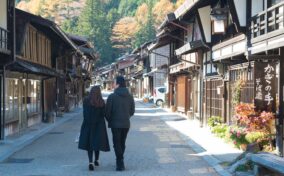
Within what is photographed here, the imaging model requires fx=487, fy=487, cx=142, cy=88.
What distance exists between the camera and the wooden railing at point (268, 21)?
12.4 m

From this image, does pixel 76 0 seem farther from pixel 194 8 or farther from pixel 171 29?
pixel 194 8

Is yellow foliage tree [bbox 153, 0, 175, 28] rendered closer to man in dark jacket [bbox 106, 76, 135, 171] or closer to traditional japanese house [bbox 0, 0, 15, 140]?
traditional japanese house [bbox 0, 0, 15, 140]

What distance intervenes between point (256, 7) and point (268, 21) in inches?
91.9

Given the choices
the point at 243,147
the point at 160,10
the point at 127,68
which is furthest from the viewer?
the point at 160,10

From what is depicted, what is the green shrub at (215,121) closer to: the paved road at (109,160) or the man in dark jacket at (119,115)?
the paved road at (109,160)

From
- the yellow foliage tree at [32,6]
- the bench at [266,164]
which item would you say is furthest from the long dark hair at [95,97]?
Answer: the yellow foliage tree at [32,6]

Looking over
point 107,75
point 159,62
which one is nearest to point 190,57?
point 159,62

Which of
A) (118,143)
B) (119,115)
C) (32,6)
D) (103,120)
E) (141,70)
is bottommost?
(118,143)

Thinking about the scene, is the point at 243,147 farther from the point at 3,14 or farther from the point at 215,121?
the point at 3,14

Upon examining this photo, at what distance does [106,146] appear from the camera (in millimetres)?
11281

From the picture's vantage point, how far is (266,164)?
29.9 feet

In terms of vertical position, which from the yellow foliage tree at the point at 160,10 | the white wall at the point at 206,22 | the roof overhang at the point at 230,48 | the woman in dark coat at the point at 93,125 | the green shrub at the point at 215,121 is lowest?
the green shrub at the point at 215,121

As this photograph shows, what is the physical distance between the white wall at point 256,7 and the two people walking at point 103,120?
6119 mm

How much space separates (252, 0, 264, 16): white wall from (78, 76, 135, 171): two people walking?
20.1ft
